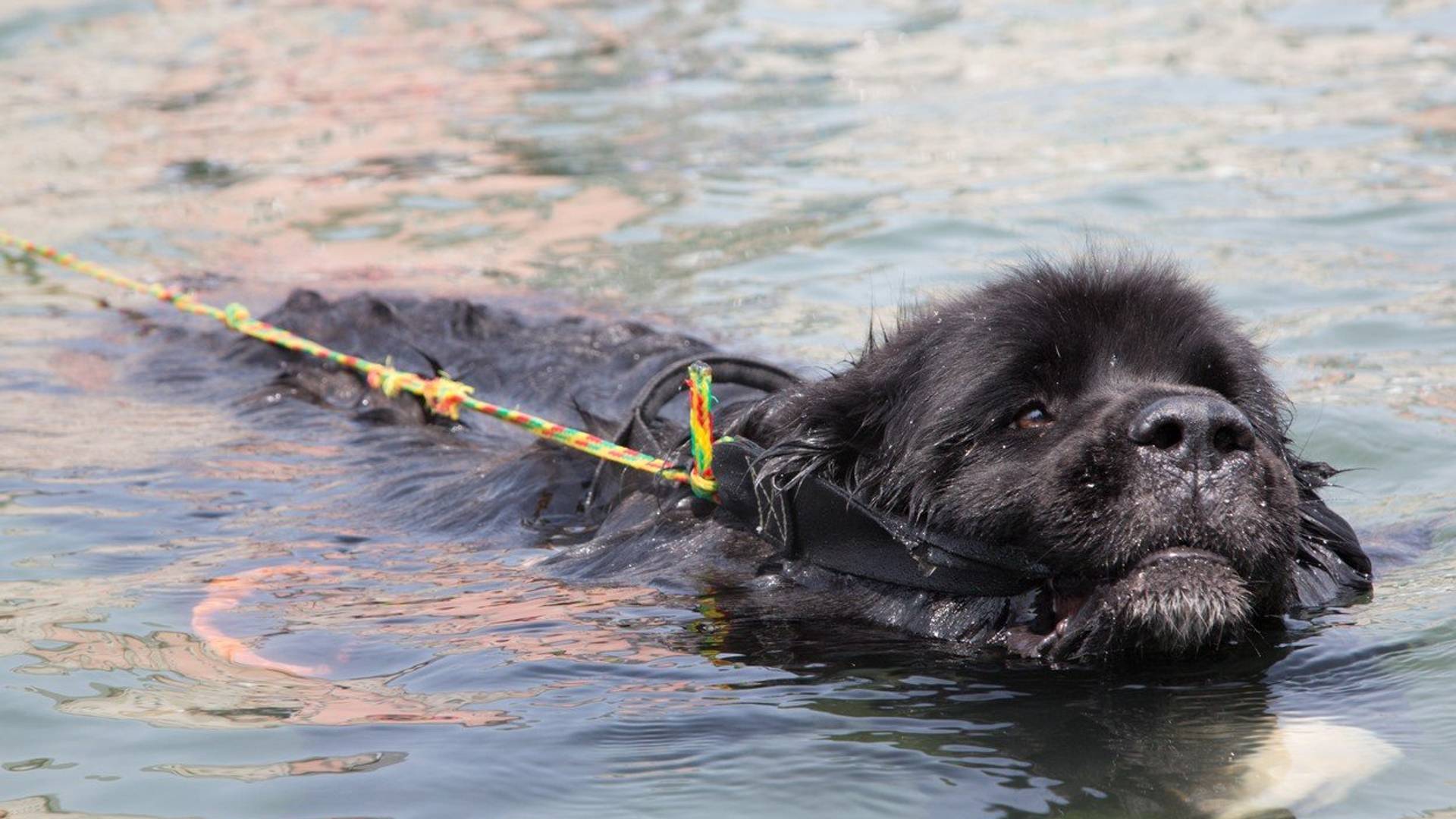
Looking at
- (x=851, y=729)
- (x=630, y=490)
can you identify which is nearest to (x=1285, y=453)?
(x=851, y=729)

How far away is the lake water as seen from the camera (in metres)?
3.29

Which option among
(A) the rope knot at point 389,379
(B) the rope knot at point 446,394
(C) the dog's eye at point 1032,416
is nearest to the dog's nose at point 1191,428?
(C) the dog's eye at point 1032,416

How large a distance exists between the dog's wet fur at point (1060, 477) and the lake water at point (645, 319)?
14cm

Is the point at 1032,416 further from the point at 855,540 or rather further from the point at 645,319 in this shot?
the point at 645,319

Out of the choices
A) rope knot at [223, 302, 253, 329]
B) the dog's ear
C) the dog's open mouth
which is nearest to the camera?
the dog's open mouth

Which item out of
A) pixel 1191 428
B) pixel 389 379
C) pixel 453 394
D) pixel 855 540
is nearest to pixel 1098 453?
pixel 1191 428

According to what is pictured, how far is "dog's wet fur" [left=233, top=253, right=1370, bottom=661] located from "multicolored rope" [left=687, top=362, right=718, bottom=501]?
0.11m

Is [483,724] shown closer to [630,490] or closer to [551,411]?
[630,490]

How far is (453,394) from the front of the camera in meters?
5.56

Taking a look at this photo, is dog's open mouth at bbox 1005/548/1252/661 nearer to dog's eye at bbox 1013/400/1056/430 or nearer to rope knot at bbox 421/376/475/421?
dog's eye at bbox 1013/400/1056/430

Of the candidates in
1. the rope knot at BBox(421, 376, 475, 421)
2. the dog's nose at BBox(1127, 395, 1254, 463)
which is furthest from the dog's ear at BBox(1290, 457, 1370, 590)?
the rope knot at BBox(421, 376, 475, 421)

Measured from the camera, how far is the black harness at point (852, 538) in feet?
12.4

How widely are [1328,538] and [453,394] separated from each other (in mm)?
2845

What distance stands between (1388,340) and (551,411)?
354 cm
